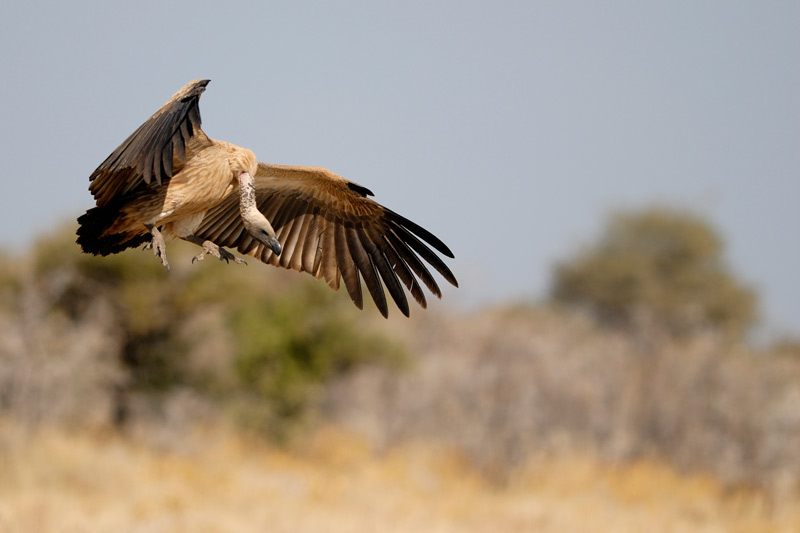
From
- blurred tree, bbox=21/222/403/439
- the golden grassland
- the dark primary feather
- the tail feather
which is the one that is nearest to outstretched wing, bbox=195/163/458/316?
the dark primary feather

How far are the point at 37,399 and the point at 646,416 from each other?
11.7 meters

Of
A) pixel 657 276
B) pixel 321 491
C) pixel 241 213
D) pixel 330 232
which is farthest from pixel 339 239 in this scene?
pixel 657 276

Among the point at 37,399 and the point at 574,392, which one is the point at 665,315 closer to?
the point at 574,392

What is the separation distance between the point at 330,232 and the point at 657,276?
29.5 meters

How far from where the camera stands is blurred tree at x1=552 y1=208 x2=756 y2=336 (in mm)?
34000

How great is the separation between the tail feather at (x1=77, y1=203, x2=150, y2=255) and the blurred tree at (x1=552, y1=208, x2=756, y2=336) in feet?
84.2

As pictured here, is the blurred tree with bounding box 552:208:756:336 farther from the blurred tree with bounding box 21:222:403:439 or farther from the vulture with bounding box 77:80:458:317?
the vulture with bounding box 77:80:458:317

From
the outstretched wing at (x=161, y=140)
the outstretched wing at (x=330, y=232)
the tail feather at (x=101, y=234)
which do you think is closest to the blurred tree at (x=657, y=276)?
the outstretched wing at (x=330, y=232)

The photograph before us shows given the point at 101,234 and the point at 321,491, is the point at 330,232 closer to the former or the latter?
the point at 101,234

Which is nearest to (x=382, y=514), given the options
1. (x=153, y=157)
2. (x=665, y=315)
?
(x=153, y=157)

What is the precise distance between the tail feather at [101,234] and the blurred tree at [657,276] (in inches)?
1010

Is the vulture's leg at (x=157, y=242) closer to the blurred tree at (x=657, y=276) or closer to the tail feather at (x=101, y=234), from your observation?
the tail feather at (x=101, y=234)

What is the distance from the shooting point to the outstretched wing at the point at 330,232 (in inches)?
280

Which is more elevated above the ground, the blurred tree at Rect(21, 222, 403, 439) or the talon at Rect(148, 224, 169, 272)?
the blurred tree at Rect(21, 222, 403, 439)
